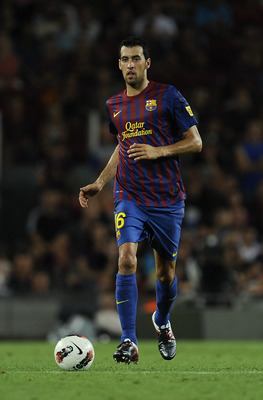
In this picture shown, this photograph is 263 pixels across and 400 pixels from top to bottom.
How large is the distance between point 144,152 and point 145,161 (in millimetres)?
174

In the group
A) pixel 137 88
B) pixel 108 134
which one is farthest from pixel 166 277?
pixel 108 134

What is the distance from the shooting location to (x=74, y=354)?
592 centimetres

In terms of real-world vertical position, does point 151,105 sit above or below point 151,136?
above

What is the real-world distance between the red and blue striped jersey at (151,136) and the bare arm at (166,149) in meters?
0.11

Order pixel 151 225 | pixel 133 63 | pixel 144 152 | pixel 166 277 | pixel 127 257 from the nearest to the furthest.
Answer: pixel 127 257, pixel 144 152, pixel 133 63, pixel 151 225, pixel 166 277

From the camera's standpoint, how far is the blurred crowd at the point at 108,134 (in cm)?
1215

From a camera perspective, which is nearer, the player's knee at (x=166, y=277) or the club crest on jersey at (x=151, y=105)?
the club crest on jersey at (x=151, y=105)

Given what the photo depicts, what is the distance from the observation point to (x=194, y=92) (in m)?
14.7

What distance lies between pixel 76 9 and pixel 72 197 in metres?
4.50

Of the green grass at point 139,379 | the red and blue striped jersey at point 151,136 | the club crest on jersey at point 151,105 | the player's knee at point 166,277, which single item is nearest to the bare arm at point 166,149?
the red and blue striped jersey at point 151,136

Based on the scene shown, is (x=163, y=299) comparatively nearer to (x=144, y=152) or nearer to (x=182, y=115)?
(x=144, y=152)

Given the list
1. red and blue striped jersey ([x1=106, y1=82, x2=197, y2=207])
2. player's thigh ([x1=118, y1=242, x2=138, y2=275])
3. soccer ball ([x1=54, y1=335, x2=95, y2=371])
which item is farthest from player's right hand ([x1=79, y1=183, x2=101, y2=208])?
soccer ball ([x1=54, y1=335, x2=95, y2=371])

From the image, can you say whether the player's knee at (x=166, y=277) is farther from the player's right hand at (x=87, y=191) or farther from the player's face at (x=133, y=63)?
the player's face at (x=133, y=63)

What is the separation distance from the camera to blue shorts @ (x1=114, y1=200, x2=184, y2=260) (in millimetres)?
6348
